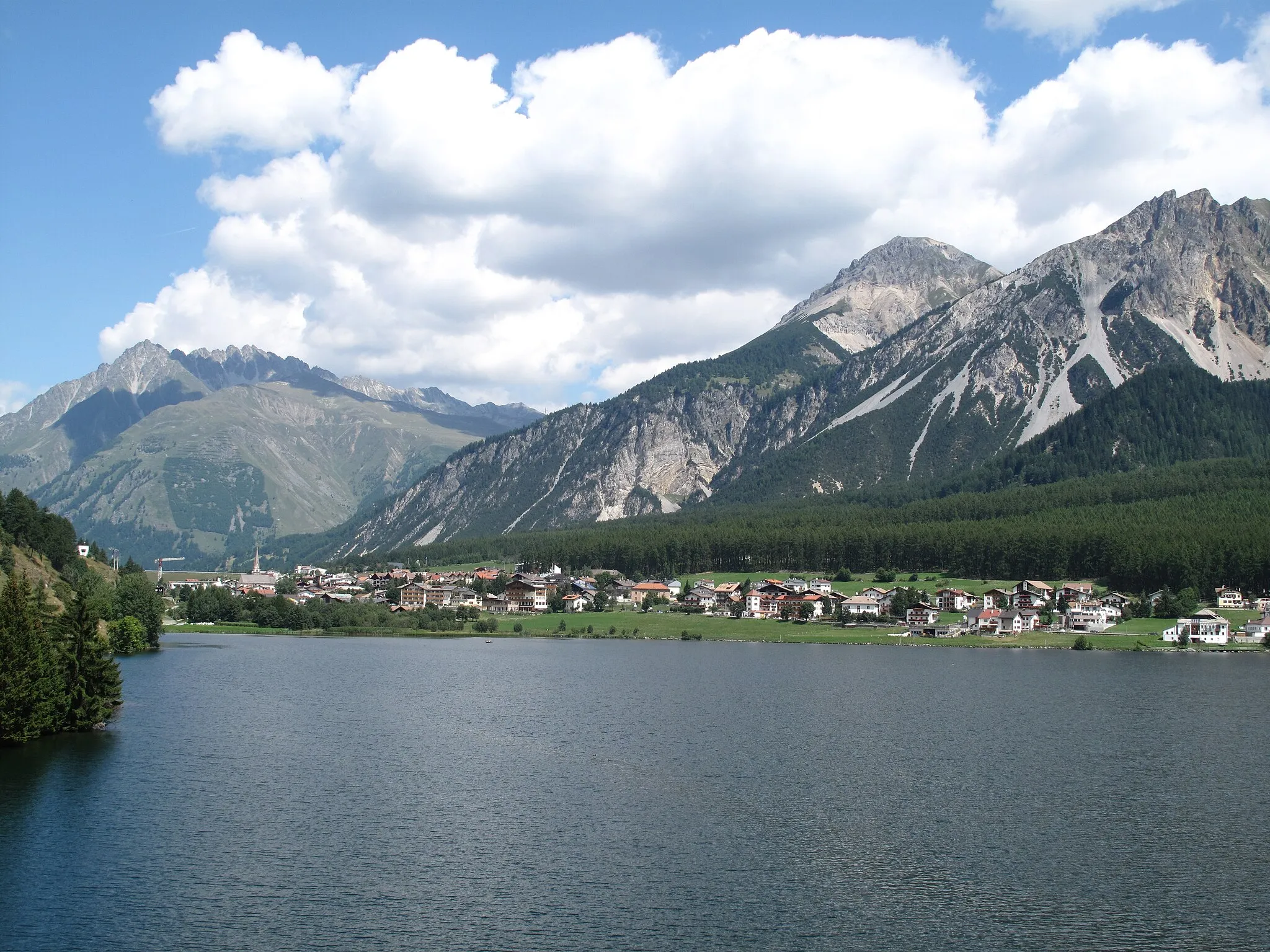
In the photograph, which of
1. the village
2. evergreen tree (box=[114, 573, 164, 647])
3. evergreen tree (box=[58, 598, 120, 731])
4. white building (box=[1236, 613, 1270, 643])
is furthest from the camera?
the village

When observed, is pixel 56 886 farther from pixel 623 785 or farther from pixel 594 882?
pixel 623 785

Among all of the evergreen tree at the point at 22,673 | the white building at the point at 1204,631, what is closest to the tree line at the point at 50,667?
the evergreen tree at the point at 22,673

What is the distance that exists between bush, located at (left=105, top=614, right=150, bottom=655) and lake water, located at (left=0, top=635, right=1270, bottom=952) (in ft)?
111

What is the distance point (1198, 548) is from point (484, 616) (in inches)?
4103

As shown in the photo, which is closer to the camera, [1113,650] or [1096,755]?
[1096,755]

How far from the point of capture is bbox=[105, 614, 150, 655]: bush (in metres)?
110

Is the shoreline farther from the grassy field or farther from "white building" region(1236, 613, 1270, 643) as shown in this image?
"white building" region(1236, 613, 1270, 643)

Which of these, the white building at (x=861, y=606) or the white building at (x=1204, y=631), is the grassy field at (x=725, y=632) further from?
the white building at (x=861, y=606)

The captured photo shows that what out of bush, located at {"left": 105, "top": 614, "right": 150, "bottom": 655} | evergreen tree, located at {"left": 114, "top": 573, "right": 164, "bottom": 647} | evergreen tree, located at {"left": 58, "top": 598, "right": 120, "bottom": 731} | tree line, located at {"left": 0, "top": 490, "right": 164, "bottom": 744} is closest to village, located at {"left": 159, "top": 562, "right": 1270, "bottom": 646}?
evergreen tree, located at {"left": 114, "top": 573, "right": 164, "bottom": 647}

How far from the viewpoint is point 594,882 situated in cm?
3722

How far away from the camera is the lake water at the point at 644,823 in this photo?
3328 centimetres

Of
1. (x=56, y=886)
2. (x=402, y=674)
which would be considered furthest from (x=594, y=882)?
(x=402, y=674)

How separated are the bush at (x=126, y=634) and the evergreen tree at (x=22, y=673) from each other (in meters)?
52.8

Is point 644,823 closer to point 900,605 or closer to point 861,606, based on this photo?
point 900,605
